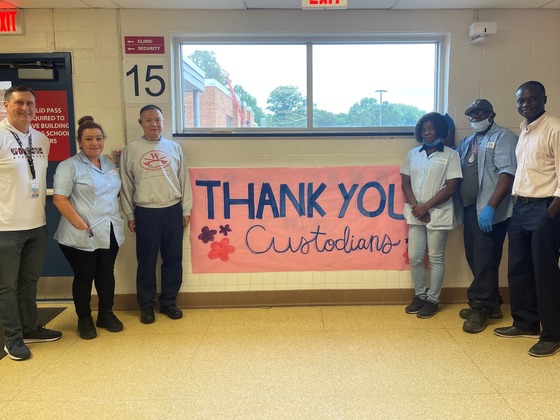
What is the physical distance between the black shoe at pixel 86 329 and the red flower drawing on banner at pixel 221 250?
41.3 inches

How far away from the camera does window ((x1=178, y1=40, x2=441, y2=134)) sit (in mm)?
3740

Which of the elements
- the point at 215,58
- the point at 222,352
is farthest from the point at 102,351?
the point at 215,58

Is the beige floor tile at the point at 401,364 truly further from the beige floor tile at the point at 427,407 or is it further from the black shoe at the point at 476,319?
the black shoe at the point at 476,319

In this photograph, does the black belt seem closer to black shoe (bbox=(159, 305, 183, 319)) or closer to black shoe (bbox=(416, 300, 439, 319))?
black shoe (bbox=(416, 300, 439, 319))

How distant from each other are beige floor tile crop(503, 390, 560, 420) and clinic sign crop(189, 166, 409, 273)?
5.10 feet

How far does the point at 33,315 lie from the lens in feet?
10.2

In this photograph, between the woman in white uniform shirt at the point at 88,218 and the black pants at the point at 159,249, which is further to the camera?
the black pants at the point at 159,249

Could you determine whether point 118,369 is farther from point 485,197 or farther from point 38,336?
point 485,197

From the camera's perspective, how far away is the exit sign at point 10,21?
→ 3.46 m

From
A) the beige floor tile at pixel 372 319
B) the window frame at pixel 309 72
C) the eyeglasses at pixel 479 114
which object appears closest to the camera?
the eyeglasses at pixel 479 114

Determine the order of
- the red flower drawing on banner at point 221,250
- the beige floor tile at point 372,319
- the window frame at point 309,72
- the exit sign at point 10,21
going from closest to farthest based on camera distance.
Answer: the beige floor tile at point 372,319 < the exit sign at point 10,21 < the window frame at point 309,72 < the red flower drawing on banner at point 221,250

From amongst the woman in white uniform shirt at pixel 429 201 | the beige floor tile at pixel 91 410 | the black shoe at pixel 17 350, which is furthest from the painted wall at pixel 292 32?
the beige floor tile at pixel 91 410

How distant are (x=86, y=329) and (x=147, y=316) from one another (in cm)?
45

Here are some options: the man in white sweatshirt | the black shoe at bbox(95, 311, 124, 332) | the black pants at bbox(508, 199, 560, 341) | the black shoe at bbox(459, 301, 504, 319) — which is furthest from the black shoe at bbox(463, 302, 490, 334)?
the black shoe at bbox(95, 311, 124, 332)
